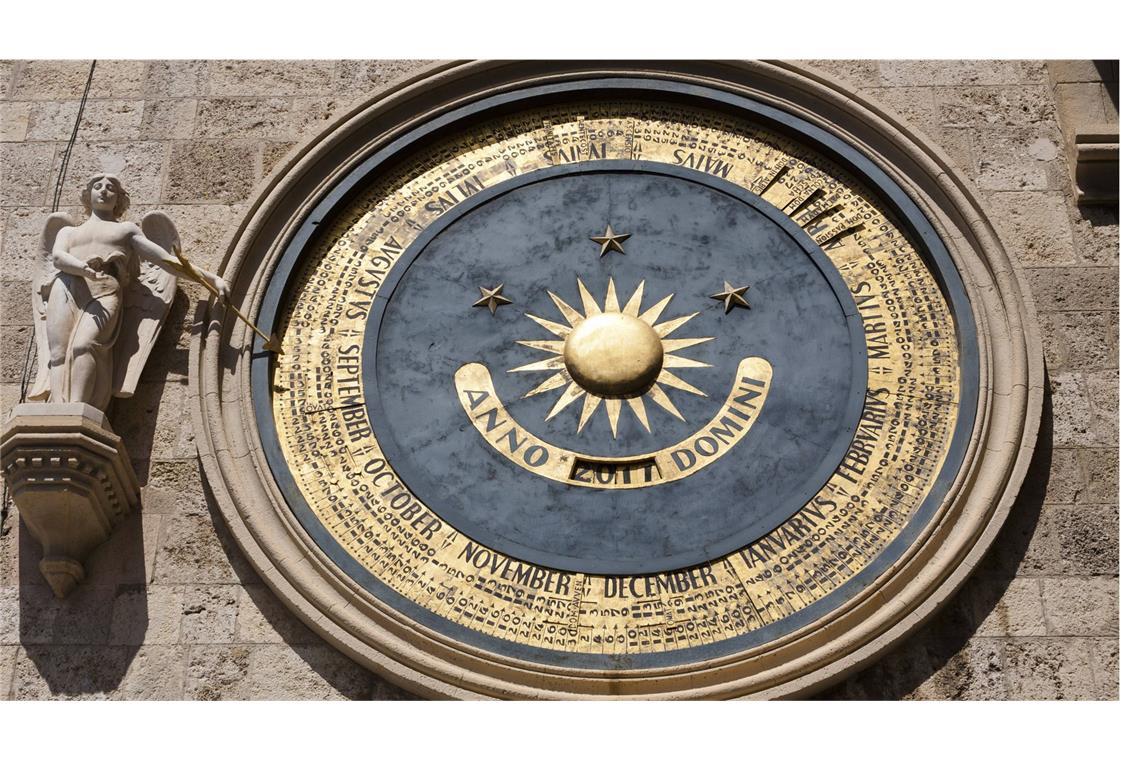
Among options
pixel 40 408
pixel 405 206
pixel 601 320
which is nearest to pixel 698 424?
pixel 601 320

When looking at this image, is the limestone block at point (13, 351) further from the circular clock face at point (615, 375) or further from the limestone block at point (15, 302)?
the circular clock face at point (615, 375)

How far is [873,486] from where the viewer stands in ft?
28.9

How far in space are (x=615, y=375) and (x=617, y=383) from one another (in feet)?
0.14

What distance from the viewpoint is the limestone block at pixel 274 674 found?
841 centimetres

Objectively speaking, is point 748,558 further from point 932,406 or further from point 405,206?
point 405,206

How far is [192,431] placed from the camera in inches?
360

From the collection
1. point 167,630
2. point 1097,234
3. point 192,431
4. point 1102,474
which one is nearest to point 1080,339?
point 1097,234

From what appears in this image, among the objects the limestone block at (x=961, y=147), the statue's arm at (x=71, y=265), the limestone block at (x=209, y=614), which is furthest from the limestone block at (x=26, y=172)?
the limestone block at (x=961, y=147)

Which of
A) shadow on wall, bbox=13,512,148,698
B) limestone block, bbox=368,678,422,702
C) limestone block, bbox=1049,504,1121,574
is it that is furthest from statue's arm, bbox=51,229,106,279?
limestone block, bbox=1049,504,1121,574

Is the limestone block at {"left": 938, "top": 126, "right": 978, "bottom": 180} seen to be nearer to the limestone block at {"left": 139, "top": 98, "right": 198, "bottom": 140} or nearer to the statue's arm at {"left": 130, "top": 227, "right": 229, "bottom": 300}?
the statue's arm at {"left": 130, "top": 227, "right": 229, "bottom": 300}

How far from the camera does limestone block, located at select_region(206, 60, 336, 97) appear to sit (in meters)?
10.3

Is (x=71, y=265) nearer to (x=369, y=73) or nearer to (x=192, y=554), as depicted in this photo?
(x=192, y=554)

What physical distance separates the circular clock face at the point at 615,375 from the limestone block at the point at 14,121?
1.84 metres

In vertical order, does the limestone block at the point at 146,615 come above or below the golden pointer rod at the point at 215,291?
below
